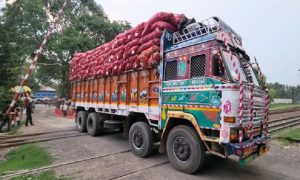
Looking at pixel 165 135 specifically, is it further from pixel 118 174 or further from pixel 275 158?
pixel 275 158

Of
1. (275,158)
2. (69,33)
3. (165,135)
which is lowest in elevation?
(275,158)

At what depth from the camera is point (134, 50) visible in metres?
6.24

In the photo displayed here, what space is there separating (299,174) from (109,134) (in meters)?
6.69

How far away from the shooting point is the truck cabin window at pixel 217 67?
4.07m

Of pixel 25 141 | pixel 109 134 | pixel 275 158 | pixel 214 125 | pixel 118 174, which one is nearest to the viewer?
pixel 214 125

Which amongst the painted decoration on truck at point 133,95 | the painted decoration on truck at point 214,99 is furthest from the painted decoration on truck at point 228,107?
the painted decoration on truck at point 133,95

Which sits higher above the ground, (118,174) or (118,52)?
(118,52)

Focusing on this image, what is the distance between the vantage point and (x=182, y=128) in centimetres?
456

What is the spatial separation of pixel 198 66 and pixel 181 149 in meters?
1.84

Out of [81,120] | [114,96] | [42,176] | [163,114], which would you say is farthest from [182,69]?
[81,120]

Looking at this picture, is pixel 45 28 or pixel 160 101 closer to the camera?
pixel 160 101

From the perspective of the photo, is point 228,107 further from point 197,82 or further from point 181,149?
point 181,149

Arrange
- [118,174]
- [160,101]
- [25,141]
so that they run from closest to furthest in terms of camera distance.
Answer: [118,174]
[160,101]
[25,141]

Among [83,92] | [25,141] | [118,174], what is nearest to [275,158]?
[118,174]
